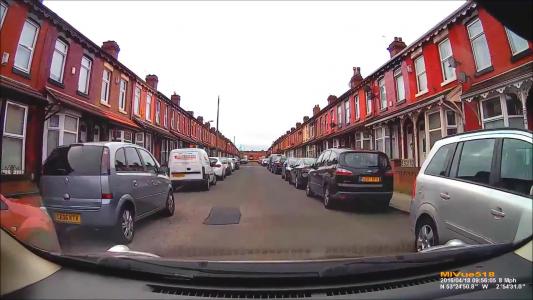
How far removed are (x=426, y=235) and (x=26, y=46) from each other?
4454 mm

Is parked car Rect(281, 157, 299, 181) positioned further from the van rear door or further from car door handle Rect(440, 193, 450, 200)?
car door handle Rect(440, 193, 450, 200)

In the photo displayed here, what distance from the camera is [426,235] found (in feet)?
14.9

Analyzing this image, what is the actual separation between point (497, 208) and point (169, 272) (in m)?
2.69

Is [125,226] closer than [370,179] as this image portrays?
Yes

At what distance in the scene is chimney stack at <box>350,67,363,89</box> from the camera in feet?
89.9

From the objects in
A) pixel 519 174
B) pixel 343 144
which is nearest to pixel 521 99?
pixel 519 174

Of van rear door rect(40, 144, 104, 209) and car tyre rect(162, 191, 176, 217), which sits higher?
van rear door rect(40, 144, 104, 209)

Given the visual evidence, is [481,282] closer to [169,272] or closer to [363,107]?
[169,272]

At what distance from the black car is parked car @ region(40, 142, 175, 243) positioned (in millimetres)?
4748

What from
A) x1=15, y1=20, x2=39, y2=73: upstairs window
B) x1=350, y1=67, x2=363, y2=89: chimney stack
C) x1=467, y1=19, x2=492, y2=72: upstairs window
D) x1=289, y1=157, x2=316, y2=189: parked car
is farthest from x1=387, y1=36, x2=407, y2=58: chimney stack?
x1=15, y1=20, x2=39, y2=73: upstairs window

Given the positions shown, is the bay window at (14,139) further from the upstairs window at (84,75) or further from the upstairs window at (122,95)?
the upstairs window at (122,95)

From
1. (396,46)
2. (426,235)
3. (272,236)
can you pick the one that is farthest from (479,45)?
(396,46)

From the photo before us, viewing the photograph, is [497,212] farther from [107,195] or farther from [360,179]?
[360,179]

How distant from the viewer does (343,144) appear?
30.6 metres
